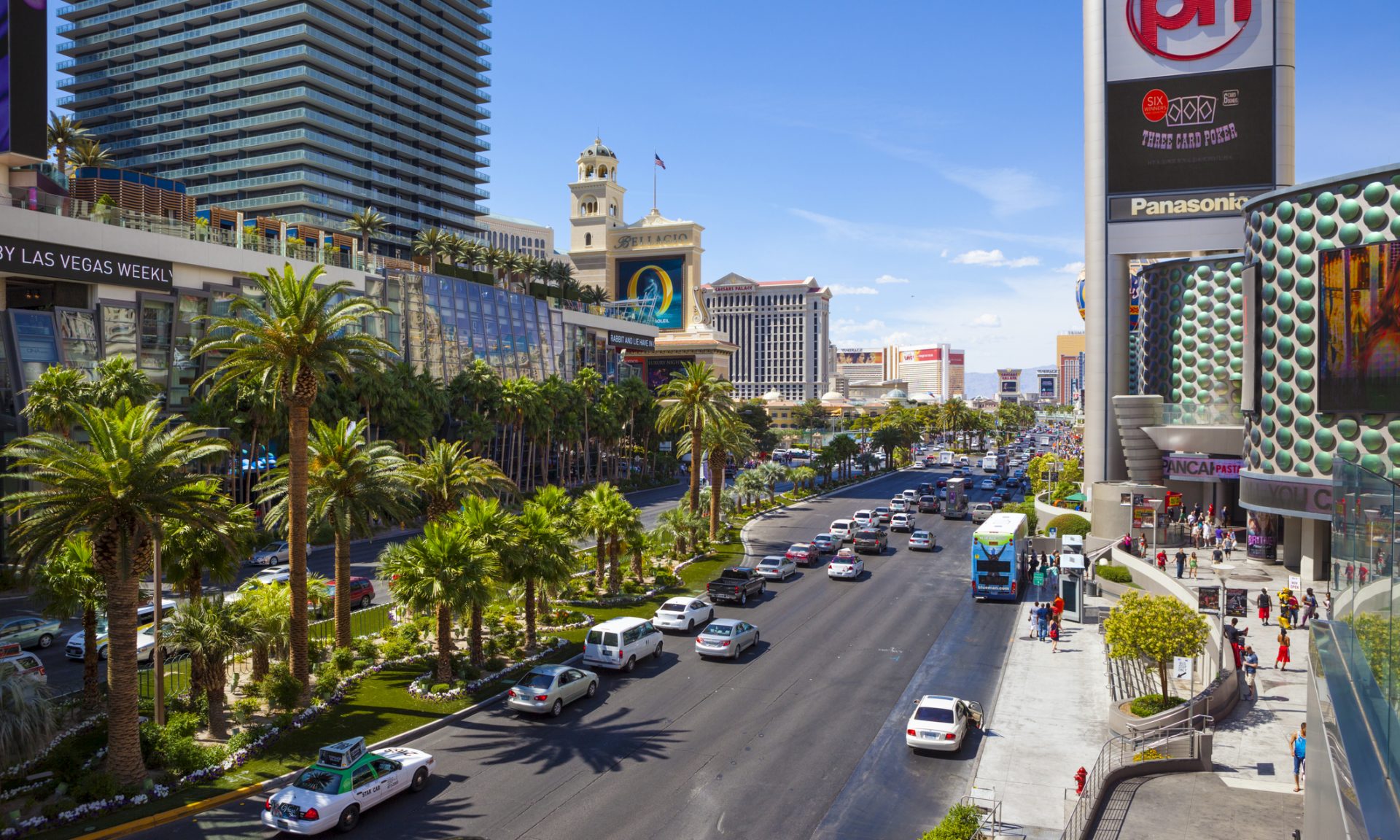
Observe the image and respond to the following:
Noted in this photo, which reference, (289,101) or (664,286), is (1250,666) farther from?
(664,286)

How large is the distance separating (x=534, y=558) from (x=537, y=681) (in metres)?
6.31

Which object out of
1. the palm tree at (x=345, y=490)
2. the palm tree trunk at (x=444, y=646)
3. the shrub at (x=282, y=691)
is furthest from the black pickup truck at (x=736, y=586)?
the shrub at (x=282, y=691)

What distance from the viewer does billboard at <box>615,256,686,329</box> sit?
174500mm

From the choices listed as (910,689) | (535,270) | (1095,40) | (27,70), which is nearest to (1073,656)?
(910,689)

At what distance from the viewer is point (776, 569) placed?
1977 inches

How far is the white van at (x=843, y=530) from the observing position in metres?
61.8

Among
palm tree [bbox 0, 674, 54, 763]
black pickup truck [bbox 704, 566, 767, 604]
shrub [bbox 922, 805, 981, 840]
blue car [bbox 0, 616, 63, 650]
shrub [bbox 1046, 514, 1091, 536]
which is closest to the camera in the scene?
shrub [bbox 922, 805, 981, 840]

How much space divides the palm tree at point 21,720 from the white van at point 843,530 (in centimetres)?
4666

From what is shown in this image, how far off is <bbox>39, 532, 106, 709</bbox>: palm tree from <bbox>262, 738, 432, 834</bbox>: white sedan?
935 cm

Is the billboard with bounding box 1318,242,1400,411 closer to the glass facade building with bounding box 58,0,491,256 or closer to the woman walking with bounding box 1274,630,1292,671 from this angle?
the woman walking with bounding box 1274,630,1292,671

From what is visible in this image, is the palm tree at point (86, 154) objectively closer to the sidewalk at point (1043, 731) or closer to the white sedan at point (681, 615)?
the white sedan at point (681, 615)

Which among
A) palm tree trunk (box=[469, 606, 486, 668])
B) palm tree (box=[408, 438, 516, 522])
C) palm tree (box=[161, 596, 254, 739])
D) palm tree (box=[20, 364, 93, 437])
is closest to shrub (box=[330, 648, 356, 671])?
palm tree trunk (box=[469, 606, 486, 668])

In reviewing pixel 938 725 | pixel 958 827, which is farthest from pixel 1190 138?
pixel 958 827

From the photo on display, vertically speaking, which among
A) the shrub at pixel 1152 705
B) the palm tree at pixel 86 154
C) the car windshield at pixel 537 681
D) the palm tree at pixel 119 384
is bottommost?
the shrub at pixel 1152 705
